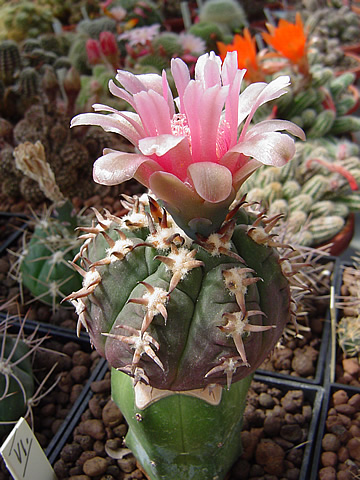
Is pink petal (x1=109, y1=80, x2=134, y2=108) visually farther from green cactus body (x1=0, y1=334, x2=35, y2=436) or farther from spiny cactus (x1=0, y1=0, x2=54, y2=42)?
spiny cactus (x1=0, y1=0, x2=54, y2=42)

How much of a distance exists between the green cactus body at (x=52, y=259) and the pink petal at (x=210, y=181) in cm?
86

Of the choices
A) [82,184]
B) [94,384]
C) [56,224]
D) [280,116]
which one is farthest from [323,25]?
[94,384]

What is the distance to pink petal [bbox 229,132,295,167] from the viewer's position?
0.54 m

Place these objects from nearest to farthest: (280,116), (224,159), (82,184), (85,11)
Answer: (224,159) → (82,184) → (280,116) → (85,11)

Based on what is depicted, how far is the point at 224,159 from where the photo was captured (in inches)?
24.2

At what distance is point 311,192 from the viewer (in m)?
1.71

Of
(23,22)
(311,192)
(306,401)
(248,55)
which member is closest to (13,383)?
(306,401)

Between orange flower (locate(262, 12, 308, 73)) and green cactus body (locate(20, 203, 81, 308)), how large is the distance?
127 cm

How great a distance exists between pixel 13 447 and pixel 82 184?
48.2 inches

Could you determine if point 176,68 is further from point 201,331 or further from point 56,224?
point 56,224

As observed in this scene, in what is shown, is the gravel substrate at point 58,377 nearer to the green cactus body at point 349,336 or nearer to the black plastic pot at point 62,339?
the black plastic pot at point 62,339

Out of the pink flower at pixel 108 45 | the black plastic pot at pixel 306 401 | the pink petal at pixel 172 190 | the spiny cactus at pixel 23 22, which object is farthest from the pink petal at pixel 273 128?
the spiny cactus at pixel 23 22

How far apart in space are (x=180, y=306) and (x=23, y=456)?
45 centimetres

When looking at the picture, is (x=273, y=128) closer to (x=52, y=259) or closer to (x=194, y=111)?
(x=194, y=111)
